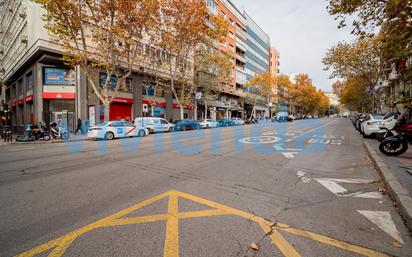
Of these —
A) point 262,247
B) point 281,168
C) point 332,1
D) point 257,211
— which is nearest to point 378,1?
point 332,1

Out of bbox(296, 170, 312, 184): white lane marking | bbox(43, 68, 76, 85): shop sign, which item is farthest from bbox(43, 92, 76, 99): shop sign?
bbox(296, 170, 312, 184): white lane marking

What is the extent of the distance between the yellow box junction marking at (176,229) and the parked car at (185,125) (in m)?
23.5

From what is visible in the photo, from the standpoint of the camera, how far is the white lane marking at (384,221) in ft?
9.77

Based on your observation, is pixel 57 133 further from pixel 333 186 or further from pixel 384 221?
pixel 384 221

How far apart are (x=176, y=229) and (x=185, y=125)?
25410mm

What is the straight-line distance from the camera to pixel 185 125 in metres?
28.3

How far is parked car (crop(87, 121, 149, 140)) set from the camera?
55.3 ft

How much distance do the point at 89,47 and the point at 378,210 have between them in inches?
1061

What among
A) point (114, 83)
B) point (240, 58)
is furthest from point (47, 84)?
point (240, 58)

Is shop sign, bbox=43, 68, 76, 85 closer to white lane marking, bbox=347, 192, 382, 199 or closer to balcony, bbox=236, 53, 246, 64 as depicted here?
white lane marking, bbox=347, 192, 382, 199

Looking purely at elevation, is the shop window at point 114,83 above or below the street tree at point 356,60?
below

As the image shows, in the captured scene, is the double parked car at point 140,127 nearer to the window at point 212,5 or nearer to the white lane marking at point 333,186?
the white lane marking at point 333,186

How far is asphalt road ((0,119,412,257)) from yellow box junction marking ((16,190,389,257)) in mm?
13

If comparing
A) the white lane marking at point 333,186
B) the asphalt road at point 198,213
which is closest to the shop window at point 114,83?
the asphalt road at point 198,213
